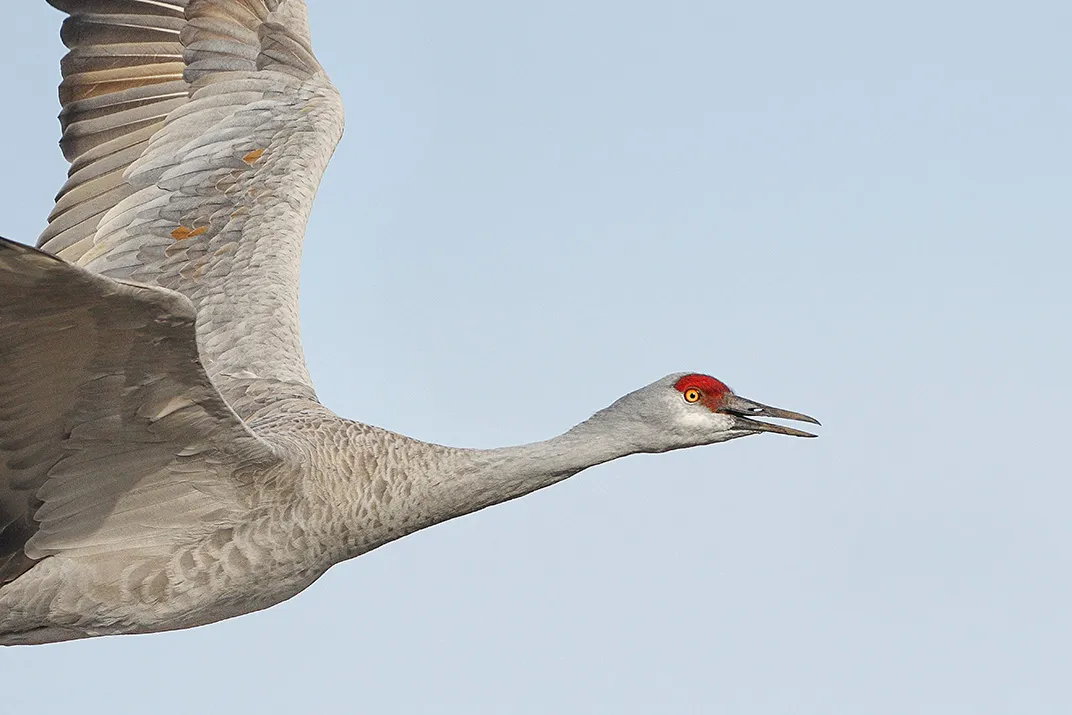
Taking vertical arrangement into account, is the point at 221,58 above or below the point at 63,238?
above

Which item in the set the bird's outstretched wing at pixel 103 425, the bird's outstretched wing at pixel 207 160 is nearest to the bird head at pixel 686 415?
the bird's outstretched wing at pixel 103 425

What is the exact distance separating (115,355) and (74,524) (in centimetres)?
161

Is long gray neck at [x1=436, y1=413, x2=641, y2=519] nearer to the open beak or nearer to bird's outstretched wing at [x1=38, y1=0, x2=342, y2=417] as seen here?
the open beak

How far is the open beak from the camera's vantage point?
9383 millimetres

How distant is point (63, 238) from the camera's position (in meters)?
11.3

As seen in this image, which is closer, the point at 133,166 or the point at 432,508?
the point at 432,508

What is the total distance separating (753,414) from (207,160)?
4.52 meters

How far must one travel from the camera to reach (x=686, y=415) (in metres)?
9.34

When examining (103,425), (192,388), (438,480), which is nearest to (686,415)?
(438,480)

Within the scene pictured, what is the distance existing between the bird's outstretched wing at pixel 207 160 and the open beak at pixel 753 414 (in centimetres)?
273

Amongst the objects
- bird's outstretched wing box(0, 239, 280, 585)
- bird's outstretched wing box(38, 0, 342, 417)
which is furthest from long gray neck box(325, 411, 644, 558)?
bird's outstretched wing box(38, 0, 342, 417)

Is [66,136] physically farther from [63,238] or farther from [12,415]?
[12,415]

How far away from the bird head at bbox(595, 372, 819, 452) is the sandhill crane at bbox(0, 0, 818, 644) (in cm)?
1

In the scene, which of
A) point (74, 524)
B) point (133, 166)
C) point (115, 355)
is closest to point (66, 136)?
point (133, 166)
